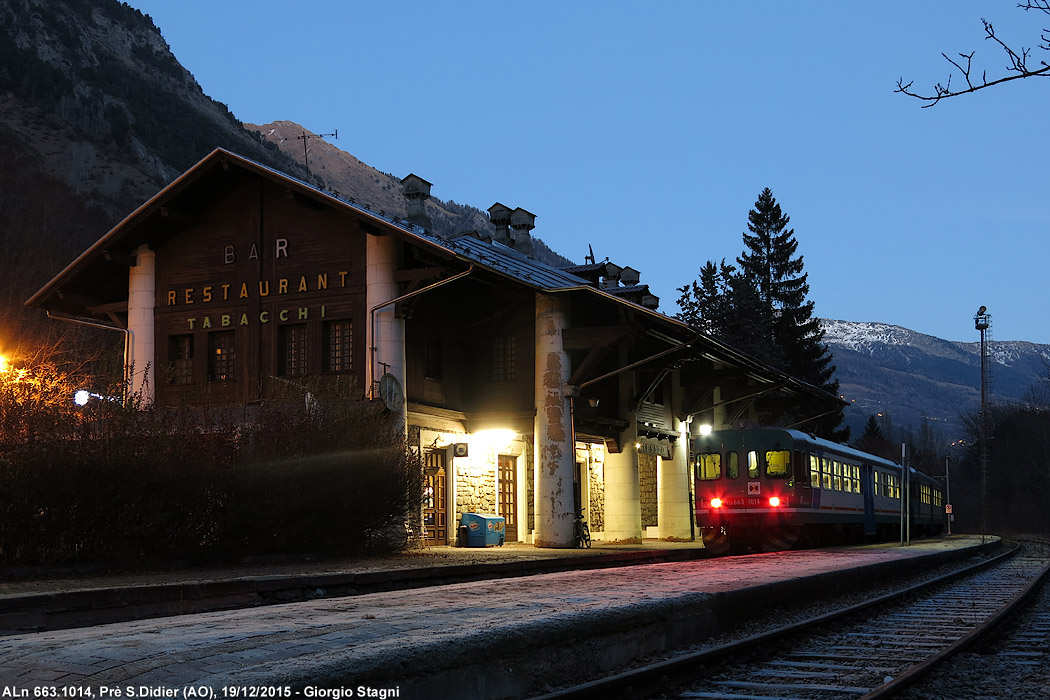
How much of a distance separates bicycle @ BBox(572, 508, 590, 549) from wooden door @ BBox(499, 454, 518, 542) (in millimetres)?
2570

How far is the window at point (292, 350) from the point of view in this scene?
27.5 meters

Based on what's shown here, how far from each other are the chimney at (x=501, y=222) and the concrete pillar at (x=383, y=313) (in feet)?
42.1

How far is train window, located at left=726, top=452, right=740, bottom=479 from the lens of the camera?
91.4ft

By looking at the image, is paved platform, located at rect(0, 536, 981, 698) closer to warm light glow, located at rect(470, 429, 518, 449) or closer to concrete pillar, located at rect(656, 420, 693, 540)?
warm light glow, located at rect(470, 429, 518, 449)

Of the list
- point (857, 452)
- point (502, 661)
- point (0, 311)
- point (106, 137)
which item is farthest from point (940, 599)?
point (106, 137)

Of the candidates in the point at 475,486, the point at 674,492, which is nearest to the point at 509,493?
the point at 475,486

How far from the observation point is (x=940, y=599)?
16.6 metres

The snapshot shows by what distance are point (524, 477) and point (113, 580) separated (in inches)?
623

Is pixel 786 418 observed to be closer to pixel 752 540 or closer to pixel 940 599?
pixel 752 540

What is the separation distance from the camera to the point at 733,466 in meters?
27.9

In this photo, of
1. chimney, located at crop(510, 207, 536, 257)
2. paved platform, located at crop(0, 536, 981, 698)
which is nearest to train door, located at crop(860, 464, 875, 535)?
chimney, located at crop(510, 207, 536, 257)

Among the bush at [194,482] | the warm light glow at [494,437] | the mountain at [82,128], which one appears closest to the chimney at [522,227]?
the warm light glow at [494,437]

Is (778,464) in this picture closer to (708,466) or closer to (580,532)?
(708,466)

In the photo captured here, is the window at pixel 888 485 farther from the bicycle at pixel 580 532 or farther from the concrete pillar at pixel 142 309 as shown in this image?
the concrete pillar at pixel 142 309
